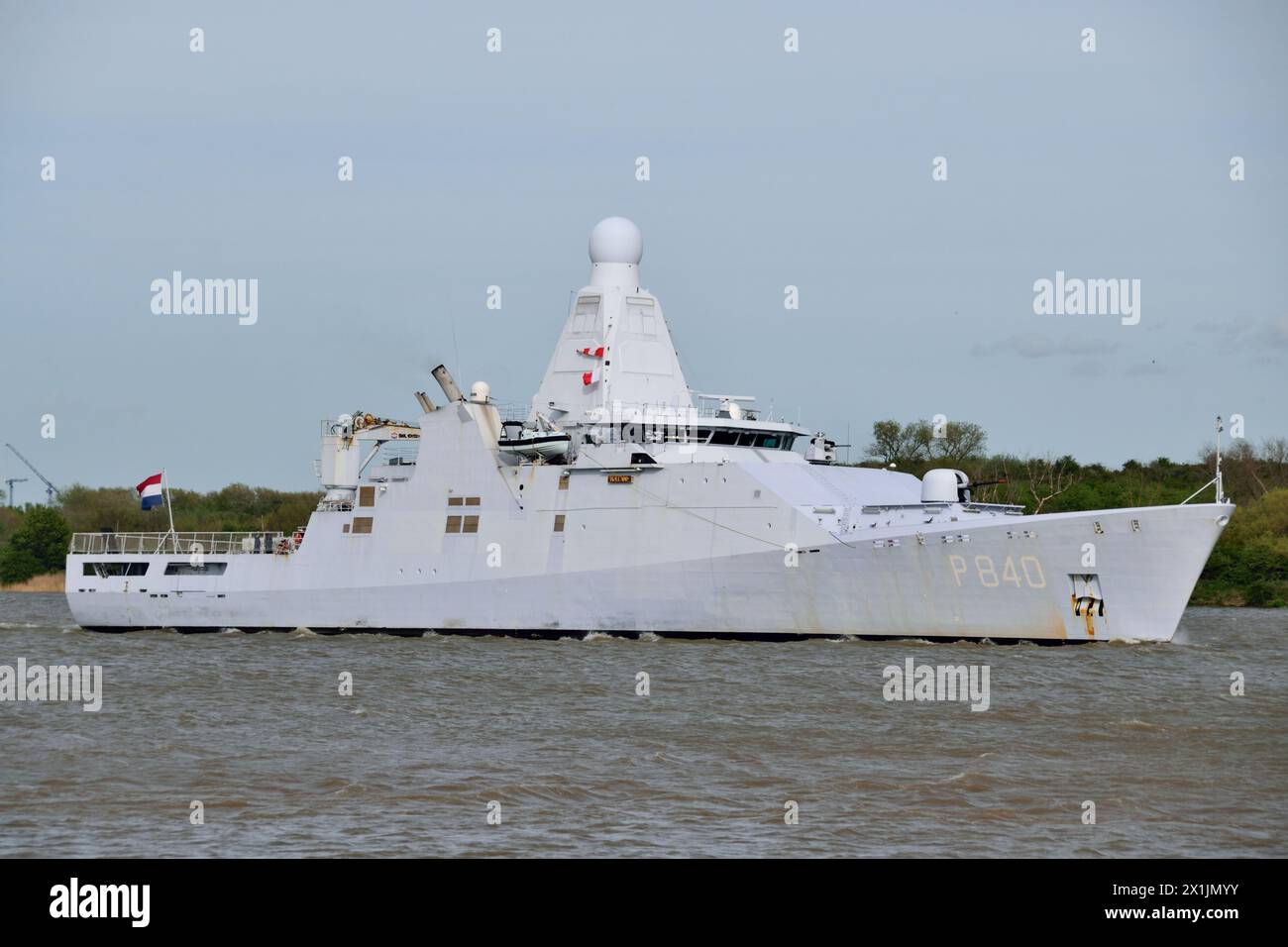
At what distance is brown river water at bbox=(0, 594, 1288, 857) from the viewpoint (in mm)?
15414

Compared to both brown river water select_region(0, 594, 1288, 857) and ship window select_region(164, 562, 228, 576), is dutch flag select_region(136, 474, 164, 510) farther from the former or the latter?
brown river water select_region(0, 594, 1288, 857)

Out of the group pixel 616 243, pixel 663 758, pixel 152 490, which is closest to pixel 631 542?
pixel 616 243

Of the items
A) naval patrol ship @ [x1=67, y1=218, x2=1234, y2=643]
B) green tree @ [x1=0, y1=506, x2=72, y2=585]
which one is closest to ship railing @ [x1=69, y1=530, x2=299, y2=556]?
naval patrol ship @ [x1=67, y1=218, x2=1234, y2=643]

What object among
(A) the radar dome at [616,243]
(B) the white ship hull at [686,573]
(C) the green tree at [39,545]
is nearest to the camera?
(B) the white ship hull at [686,573]

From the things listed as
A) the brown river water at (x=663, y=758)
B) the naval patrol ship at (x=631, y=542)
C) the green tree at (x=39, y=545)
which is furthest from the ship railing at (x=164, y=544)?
the green tree at (x=39, y=545)

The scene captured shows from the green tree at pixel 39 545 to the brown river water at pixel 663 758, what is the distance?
51.7 meters

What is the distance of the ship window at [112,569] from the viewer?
45.3 metres

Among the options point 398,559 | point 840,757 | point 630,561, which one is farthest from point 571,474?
point 840,757

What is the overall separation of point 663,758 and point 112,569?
30.6 m

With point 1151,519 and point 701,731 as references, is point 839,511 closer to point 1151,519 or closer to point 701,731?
point 1151,519

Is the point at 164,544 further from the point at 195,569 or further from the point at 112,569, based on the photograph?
the point at 195,569

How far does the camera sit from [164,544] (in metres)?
45.8

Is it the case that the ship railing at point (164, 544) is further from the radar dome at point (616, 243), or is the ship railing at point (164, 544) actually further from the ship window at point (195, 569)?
the radar dome at point (616, 243)
